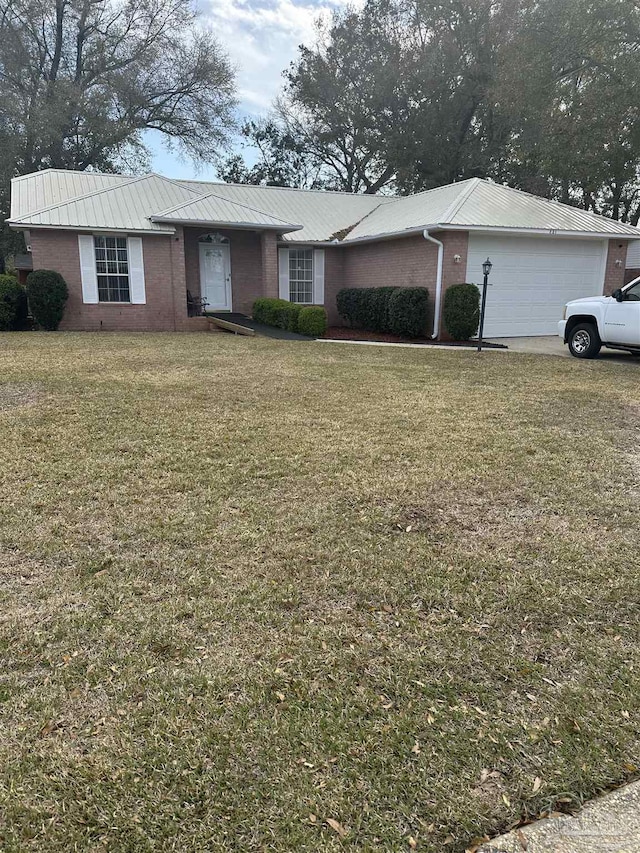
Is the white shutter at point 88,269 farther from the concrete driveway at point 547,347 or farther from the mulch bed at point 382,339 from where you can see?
the concrete driveway at point 547,347

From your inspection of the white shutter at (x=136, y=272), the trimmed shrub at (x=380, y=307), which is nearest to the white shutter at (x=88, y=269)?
the white shutter at (x=136, y=272)

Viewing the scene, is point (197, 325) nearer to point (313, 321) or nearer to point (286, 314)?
point (286, 314)

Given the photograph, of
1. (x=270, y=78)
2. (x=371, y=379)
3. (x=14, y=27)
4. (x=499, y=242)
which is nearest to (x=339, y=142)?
(x=270, y=78)

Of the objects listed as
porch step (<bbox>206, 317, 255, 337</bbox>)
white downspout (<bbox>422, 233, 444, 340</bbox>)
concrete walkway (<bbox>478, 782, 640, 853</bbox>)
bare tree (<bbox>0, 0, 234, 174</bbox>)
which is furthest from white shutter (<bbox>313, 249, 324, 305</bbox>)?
concrete walkway (<bbox>478, 782, 640, 853</bbox>)

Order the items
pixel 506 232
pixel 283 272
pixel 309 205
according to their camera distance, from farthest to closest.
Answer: pixel 309 205 → pixel 283 272 → pixel 506 232

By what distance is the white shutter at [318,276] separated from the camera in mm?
18812

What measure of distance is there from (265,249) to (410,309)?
510cm

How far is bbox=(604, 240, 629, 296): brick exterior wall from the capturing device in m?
16.2

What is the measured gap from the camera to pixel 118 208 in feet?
52.7

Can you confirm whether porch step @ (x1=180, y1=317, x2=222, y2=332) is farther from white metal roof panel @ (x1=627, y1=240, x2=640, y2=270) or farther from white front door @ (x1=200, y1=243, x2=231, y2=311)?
white metal roof panel @ (x1=627, y1=240, x2=640, y2=270)

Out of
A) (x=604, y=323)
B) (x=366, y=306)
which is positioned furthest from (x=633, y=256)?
(x=604, y=323)

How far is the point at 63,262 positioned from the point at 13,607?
14.5 metres

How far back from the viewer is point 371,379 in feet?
29.0

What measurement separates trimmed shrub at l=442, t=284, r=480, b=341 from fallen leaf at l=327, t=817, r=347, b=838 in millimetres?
13213
